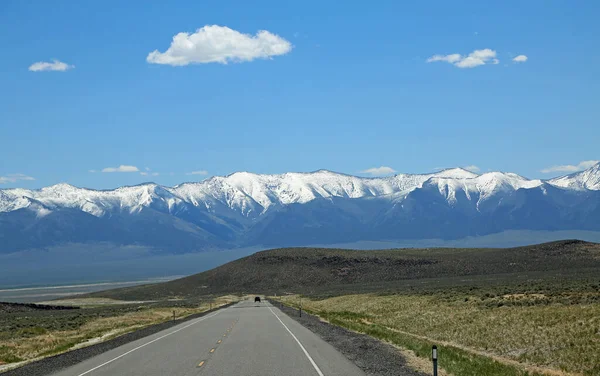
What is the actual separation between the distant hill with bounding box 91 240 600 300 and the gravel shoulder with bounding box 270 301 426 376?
89794mm

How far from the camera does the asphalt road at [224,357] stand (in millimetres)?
23359

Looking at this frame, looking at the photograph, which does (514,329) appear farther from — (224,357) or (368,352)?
(224,357)

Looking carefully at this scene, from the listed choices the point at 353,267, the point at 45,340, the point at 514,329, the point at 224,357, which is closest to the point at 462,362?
the point at 224,357

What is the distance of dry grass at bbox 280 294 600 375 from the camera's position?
81.8ft

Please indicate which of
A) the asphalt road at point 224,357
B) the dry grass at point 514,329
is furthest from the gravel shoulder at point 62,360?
the dry grass at point 514,329

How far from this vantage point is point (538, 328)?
31.5m

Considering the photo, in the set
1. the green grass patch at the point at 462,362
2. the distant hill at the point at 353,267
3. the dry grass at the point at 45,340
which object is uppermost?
the distant hill at the point at 353,267

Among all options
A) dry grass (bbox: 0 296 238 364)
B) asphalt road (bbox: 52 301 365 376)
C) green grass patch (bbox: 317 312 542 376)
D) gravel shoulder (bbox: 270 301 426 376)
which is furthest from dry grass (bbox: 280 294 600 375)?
dry grass (bbox: 0 296 238 364)

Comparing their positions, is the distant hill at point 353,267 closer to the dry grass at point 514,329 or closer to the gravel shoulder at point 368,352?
the dry grass at point 514,329

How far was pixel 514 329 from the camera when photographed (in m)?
32.9

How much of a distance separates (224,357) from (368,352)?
19.2 ft

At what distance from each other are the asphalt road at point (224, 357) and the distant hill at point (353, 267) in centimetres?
9310

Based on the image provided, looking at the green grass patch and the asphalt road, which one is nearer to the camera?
the green grass patch

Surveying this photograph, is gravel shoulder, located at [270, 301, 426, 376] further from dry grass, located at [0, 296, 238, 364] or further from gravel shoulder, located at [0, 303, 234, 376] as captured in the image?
dry grass, located at [0, 296, 238, 364]
